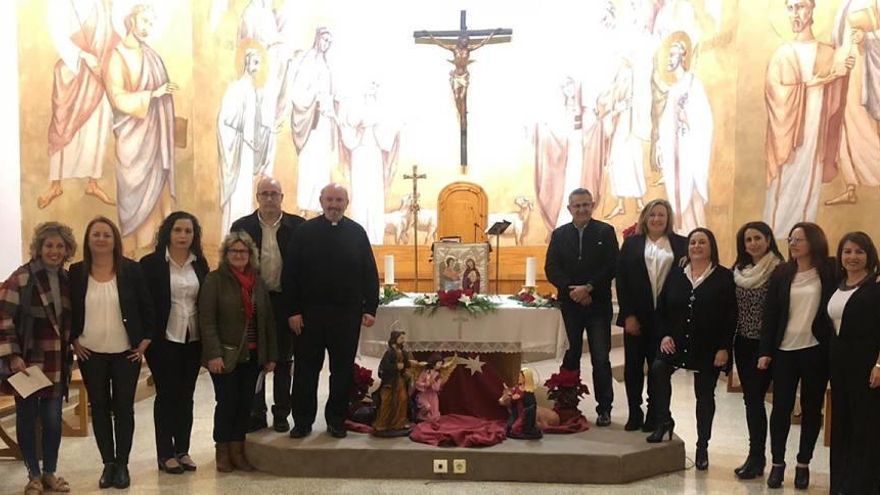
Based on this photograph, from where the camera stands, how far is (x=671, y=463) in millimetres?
4953

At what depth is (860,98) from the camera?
8133 mm

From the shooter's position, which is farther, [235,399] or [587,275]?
[587,275]

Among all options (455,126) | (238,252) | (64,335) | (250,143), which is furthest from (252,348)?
(455,126)

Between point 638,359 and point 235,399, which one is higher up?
point 638,359

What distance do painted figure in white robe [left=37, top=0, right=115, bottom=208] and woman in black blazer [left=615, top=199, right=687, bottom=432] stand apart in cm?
644

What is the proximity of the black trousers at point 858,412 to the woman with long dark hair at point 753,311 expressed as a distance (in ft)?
1.69

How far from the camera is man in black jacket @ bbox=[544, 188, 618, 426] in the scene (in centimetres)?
526

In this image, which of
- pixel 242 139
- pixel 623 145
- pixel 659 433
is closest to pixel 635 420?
pixel 659 433

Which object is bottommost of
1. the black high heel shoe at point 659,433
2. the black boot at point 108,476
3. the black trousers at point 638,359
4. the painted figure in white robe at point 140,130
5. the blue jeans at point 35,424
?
the black boot at point 108,476

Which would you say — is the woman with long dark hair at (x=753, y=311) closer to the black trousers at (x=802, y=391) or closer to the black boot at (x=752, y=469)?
the black boot at (x=752, y=469)

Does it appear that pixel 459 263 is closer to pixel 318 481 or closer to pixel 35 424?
pixel 318 481

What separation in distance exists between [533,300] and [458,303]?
2.13 feet

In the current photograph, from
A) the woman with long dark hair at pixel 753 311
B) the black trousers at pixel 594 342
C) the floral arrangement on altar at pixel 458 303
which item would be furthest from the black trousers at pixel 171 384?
the woman with long dark hair at pixel 753 311

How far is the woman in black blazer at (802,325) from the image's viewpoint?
441 cm
